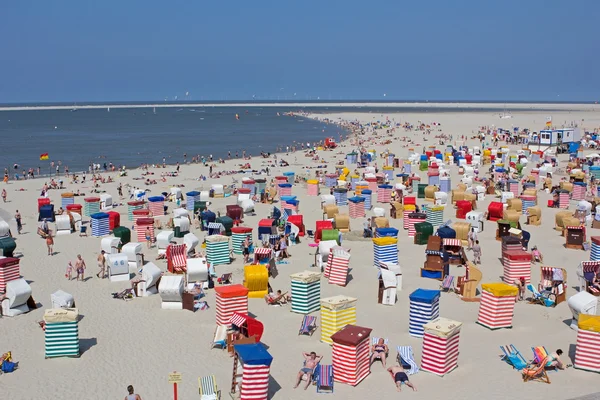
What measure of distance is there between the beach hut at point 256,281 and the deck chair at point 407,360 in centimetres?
496

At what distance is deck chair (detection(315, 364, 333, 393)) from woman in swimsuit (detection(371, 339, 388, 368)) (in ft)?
3.92

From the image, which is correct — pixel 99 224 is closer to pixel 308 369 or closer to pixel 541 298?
pixel 308 369

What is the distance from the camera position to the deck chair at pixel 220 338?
44.2 ft

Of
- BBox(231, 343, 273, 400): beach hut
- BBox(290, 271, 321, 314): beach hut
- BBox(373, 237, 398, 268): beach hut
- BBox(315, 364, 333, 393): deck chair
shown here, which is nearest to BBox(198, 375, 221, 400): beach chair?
BBox(231, 343, 273, 400): beach hut

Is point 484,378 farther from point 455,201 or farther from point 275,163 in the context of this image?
point 275,163

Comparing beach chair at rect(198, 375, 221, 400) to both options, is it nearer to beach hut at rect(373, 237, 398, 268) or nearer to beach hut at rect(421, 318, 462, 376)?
beach hut at rect(421, 318, 462, 376)

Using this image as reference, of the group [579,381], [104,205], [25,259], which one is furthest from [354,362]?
[104,205]

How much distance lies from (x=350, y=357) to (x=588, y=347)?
4.67 metres

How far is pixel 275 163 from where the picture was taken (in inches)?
1955

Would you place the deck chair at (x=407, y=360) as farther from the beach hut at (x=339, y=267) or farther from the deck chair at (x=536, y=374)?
the beach hut at (x=339, y=267)

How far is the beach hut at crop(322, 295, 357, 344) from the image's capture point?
13609 millimetres

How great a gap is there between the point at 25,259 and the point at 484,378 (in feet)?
51.8

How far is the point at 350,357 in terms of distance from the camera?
11.8 meters

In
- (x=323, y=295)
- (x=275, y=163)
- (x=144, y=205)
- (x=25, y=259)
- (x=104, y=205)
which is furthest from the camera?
(x=275, y=163)
